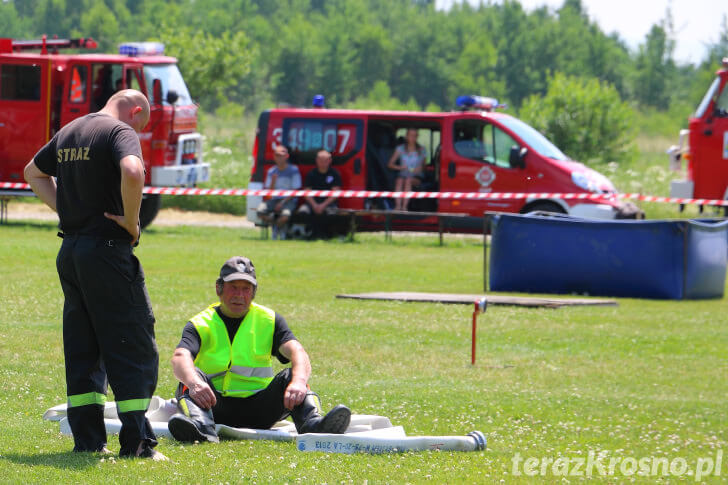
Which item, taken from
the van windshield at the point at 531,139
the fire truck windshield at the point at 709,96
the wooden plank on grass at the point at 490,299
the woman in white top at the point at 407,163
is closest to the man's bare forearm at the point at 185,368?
the wooden plank on grass at the point at 490,299

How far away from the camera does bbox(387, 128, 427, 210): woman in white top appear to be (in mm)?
21609

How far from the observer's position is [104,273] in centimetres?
614

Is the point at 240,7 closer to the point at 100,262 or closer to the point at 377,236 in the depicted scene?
the point at 377,236

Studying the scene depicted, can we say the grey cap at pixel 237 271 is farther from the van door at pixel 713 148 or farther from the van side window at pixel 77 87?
the van door at pixel 713 148

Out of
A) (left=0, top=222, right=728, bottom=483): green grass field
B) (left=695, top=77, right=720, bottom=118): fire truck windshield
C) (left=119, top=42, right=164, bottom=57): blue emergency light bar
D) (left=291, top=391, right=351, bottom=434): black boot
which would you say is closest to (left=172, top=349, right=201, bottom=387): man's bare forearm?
(left=0, top=222, right=728, bottom=483): green grass field

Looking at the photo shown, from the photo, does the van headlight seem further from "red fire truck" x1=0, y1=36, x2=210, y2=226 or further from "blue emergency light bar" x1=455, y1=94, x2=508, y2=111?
"red fire truck" x1=0, y1=36, x2=210, y2=226

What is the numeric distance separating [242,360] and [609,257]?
8548 mm

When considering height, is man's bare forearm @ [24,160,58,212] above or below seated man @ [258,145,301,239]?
above

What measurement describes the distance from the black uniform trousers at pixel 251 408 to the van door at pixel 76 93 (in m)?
15.0

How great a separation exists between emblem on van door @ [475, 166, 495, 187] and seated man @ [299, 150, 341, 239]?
2.32 m

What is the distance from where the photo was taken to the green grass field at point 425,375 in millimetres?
6441

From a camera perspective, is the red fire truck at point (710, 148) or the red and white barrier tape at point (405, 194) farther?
the red fire truck at point (710, 148)

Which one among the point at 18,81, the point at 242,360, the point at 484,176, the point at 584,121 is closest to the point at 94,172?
the point at 242,360

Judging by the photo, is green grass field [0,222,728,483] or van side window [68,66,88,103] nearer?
green grass field [0,222,728,483]
